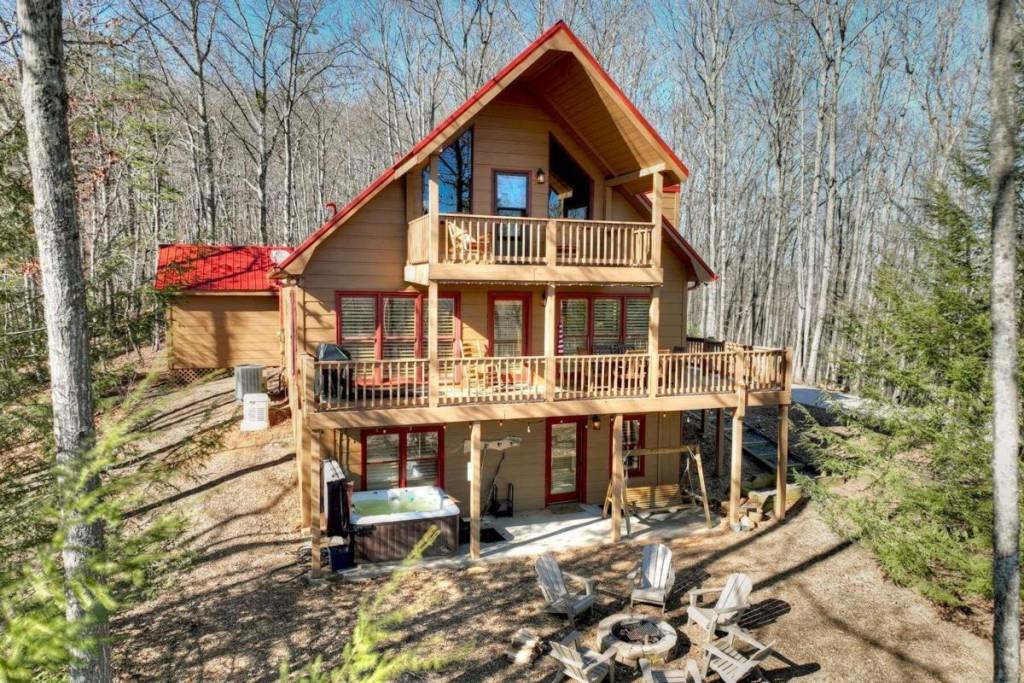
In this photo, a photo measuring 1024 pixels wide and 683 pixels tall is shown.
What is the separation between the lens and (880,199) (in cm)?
3098

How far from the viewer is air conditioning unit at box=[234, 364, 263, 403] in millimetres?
18547

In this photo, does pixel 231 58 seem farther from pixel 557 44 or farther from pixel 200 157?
pixel 557 44

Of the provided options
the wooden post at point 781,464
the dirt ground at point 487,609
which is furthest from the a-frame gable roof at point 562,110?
the wooden post at point 781,464

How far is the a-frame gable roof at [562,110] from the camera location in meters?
12.2

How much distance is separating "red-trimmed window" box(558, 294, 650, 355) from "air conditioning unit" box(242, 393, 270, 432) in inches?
316

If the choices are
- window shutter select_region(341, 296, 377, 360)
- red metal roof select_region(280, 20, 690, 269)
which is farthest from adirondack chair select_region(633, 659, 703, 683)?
red metal roof select_region(280, 20, 690, 269)

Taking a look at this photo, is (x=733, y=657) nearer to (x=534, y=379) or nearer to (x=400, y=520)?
(x=400, y=520)

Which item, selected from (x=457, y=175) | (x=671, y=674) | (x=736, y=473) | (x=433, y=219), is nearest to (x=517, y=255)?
(x=433, y=219)

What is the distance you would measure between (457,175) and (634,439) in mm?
7534

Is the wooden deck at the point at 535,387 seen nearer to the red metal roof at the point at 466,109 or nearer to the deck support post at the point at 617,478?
the deck support post at the point at 617,478

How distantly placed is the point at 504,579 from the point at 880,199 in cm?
2846

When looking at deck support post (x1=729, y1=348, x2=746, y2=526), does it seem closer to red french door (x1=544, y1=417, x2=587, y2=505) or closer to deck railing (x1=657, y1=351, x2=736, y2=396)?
deck railing (x1=657, y1=351, x2=736, y2=396)

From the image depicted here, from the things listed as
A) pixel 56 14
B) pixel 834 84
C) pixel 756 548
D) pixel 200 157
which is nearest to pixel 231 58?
pixel 200 157

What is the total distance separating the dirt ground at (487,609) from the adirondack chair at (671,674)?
1.55 feet
